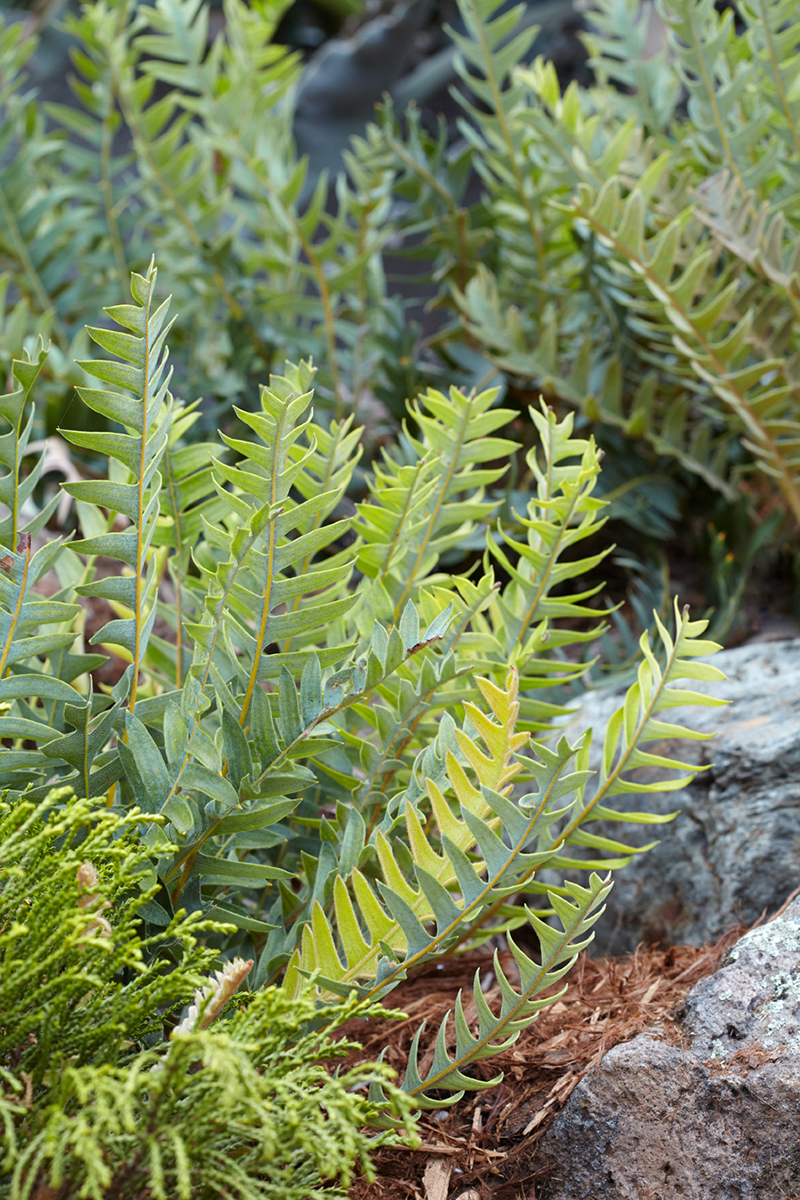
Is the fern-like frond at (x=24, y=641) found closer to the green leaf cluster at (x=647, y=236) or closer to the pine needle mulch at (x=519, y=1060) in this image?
the pine needle mulch at (x=519, y=1060)

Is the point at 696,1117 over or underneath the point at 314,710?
underneath

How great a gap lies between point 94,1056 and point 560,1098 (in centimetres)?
36

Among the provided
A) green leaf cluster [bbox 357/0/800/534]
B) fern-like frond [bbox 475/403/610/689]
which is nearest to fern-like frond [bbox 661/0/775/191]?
green leaf cluster [bbox 357/0/800/534]

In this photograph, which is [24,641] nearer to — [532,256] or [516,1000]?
[516,1000]

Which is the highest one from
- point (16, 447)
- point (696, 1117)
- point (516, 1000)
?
point (16, 447)

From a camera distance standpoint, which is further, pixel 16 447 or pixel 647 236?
pixel 647 236

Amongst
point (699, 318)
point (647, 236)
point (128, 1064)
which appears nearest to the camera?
point (128, 1064)

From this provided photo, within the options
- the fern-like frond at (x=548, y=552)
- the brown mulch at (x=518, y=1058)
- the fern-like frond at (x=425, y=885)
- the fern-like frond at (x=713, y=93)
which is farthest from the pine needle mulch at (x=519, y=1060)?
the fern-like frond at (x=713, y=93)

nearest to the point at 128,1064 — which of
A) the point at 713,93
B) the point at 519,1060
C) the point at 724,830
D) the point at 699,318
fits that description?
the point at 519,1060

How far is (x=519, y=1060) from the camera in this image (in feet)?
2.49

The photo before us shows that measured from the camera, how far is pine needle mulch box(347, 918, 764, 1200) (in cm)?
68

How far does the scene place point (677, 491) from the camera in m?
1.51

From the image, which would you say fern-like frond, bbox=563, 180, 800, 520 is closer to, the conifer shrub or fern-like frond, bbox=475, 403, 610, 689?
fern-like frond, bbox=475, 403, 610, 689

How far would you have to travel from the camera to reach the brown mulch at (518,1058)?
2.25 feet
